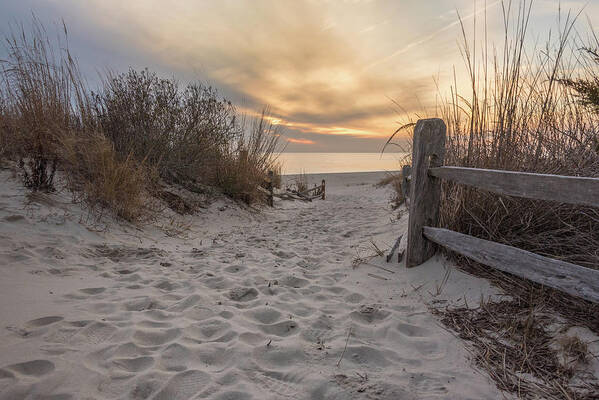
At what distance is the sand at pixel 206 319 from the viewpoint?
1555 mm

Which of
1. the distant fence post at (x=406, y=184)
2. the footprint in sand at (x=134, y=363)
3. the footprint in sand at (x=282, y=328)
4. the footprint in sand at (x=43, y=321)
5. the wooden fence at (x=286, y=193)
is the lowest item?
the footprint in sand at (x=282, y=328)

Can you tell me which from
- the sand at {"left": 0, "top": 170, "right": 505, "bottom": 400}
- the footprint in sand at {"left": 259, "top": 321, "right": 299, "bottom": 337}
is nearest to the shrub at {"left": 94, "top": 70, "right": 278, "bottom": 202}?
the sand at {"left": 0, "top": 170, "right": 505, "bottom": 400}

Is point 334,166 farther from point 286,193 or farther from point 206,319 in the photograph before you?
point 206,319

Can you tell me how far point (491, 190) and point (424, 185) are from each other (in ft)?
2.49

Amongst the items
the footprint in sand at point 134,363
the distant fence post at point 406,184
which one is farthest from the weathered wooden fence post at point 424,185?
the distant fence post at point 406,184

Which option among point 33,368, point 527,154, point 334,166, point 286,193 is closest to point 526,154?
point 527,154

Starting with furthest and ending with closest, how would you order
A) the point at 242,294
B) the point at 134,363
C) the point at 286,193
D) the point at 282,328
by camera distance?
1. the point at 286,193
2. the point at 242,294
3. the point at 282,328
4. the point at 134,363

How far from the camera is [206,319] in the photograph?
2195 mm

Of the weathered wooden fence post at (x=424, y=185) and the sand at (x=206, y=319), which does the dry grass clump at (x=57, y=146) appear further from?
the weathered wooden fence post at (x=424, y=185)

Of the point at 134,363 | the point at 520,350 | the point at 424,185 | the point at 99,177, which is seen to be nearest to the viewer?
the point at 134,363

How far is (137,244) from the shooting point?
152 inches

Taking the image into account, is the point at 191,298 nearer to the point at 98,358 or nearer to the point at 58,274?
the point at 98,358

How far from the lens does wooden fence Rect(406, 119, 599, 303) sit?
1768 mm

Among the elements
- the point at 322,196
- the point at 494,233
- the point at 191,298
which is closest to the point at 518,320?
the point at 494,233
